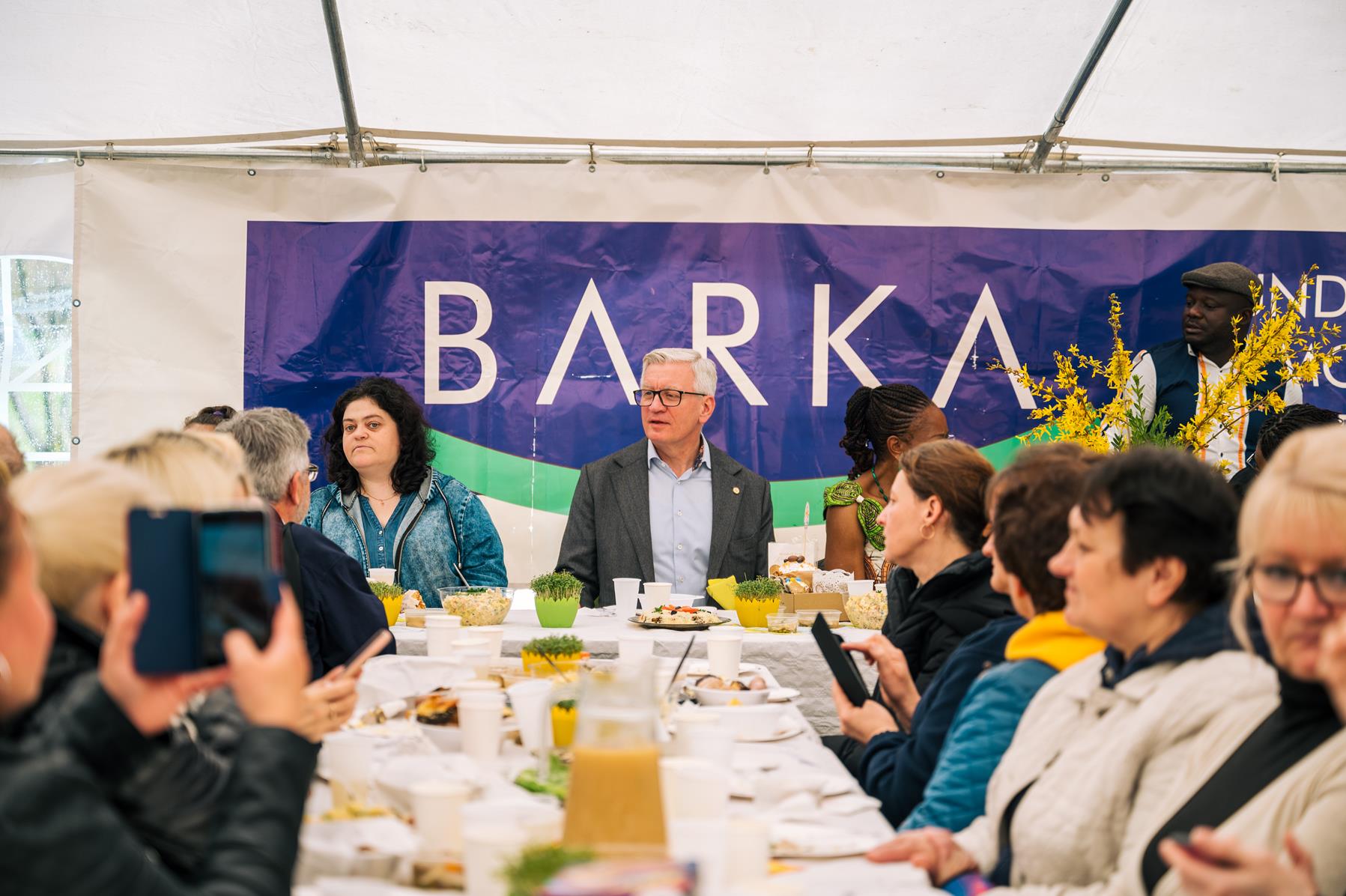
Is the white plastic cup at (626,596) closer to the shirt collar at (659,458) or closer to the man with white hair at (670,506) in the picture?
the man with white hair at (670,506)

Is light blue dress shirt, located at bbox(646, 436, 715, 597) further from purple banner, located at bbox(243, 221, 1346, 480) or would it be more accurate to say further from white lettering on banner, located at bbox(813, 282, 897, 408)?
white lettering on banner, located at bbox(813, 282, 897, 408)

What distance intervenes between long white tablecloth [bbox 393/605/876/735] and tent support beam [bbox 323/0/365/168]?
240 centimetres

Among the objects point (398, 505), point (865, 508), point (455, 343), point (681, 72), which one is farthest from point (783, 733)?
point (455, 343)

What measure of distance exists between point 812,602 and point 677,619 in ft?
1.59

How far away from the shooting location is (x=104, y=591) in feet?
5.18

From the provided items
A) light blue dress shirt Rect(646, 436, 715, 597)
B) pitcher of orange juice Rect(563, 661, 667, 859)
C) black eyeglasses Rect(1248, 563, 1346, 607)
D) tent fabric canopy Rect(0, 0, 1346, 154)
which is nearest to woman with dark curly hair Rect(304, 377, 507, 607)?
light blue dress shirt Rect(646, 436, 715, 597)

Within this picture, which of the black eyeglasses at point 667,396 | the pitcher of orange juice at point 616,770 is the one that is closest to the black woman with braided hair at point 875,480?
the black eyeglasses at point 667,396

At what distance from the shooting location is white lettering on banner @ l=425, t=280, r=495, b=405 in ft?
18.9

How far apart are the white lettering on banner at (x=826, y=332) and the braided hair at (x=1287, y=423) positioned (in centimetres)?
175

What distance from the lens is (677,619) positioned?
411cm

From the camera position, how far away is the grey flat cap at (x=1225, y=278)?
17.3ft

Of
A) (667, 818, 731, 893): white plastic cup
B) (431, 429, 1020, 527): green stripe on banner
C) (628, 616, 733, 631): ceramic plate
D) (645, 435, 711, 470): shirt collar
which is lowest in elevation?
(628, 616, 733, 631): ceramic plate

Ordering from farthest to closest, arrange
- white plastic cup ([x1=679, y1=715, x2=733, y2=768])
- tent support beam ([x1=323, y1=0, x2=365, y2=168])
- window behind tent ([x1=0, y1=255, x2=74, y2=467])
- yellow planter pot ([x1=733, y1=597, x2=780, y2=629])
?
window behind tent ([x1=0, y1=255, x2=74, y2=467]) < tent support beam ([x1=323, y1=0, x2=365, y2=168]) < yellow planter pot ([x1=733, y1=597, x2=780, y2=629]) < white plastic cup ([x1=679, y1=715, x2=733, y2=768])

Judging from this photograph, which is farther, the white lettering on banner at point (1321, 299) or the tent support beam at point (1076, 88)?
the white lettering on banner at point (1321, 299)
